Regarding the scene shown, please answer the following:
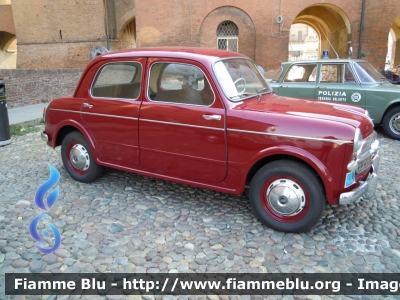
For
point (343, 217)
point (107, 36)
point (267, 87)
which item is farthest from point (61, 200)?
point (107, 36)

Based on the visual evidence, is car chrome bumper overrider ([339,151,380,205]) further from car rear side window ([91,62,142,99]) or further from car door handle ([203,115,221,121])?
car rear side window ([91,62,142,99])

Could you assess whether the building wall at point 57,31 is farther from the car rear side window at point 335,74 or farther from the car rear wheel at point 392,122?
the car rear wheel at point 392,122

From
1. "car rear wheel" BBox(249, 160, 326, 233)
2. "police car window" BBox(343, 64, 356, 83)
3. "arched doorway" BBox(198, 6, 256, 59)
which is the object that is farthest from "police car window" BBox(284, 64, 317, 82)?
"arched doorway" BBox(198, 6, 256, 59)

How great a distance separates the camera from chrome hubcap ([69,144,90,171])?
488 cm

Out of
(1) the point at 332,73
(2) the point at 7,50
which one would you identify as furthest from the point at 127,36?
(1) the point at 332,73

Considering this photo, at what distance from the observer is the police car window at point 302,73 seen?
7992 millimetres

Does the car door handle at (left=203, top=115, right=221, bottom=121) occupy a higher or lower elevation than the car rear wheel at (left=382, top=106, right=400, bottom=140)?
higher

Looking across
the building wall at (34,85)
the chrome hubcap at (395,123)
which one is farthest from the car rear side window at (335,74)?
the building wall at (34,85)

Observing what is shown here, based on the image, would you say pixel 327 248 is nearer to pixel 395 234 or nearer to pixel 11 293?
pixel 395 234

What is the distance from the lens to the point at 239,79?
3.96 metres

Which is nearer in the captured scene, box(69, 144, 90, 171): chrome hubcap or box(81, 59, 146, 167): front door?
box(81, 59, 146, 167): front door

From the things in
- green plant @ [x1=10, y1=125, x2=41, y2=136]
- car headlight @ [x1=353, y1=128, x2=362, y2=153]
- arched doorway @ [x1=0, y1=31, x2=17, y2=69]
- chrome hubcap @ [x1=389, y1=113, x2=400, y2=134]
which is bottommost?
green plant @ [x1=10, y1=125, x2=41, y2=136]

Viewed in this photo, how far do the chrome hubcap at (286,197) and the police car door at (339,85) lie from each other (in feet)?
16.4

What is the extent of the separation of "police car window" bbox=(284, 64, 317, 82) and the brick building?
6.65m
